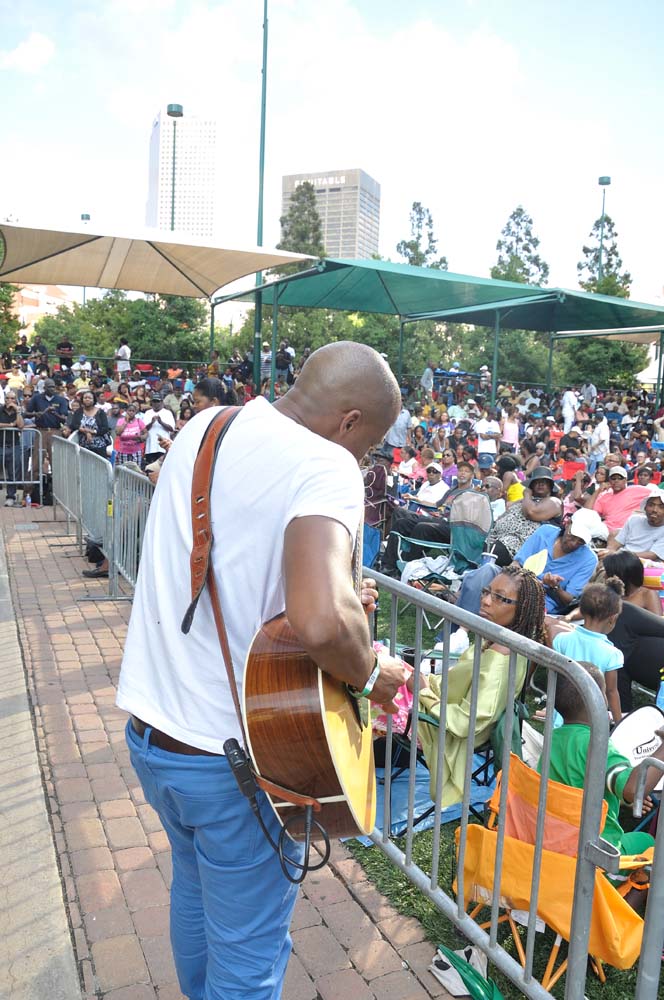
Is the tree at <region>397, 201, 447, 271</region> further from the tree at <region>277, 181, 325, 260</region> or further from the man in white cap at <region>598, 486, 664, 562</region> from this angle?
the man in white cap at <region>598, 486, 664, 562</region>

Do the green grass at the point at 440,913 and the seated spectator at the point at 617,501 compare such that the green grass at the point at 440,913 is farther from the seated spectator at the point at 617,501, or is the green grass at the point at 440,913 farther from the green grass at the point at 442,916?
the seated spectator at the point at 617,501

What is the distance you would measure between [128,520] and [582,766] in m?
4.52

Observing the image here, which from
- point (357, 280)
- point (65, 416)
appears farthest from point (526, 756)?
point (357, 280)

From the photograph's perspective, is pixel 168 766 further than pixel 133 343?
No

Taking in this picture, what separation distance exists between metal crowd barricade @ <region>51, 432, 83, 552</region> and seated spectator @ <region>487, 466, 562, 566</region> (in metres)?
4.21

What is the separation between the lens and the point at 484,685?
3480mm

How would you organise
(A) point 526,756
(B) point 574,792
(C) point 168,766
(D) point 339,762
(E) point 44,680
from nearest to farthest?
(D) point 339,762 < (C) point 168,766 < (B) point 574,792 < (A) point 526,756 < (E) point 44,680

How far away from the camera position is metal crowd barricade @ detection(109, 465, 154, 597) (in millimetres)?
6109

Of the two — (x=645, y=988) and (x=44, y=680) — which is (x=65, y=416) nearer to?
(x=44, y=680)

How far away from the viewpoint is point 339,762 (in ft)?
5.23

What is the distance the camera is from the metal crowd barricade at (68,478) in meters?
8.69

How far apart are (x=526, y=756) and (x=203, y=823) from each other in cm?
212

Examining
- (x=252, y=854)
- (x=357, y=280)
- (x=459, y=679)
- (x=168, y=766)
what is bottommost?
(x=459, y=679)

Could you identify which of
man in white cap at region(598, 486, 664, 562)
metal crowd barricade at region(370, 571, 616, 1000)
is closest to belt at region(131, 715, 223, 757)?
metal crowd barricade at region(370, 571, 616, 1000)
